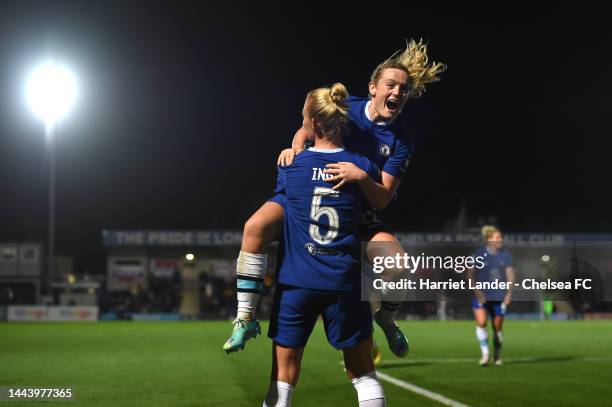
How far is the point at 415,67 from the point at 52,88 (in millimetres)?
43342

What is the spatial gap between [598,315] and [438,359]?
32599 millimetres

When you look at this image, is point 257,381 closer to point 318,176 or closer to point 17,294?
point 318,176

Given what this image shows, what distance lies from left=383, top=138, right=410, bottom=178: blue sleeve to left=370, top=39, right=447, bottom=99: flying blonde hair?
1.61ft

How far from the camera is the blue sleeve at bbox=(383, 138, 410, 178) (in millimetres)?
5105

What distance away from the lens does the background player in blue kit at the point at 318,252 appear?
482 cm

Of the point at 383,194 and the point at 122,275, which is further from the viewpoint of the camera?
the point at 122,275

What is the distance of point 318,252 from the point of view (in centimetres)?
486

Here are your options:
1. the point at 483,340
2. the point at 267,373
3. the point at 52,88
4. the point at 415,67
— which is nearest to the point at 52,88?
the point at 52,88

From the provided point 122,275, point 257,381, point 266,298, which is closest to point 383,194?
point 257,381

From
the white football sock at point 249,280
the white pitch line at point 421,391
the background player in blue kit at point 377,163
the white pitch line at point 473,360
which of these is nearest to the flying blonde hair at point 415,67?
the background player in blue kit at point 377,163

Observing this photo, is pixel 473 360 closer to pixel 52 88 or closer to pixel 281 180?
pixel 281 180

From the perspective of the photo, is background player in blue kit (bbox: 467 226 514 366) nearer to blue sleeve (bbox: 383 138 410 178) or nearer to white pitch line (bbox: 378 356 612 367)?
white pitch line (bbox: 378 356 612 367)

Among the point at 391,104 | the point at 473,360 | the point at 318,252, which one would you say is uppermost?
the point at 391,104

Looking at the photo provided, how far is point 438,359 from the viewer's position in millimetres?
15117
